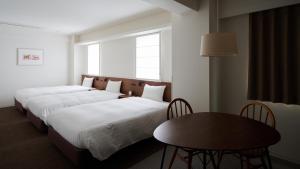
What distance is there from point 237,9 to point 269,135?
5.99 feet

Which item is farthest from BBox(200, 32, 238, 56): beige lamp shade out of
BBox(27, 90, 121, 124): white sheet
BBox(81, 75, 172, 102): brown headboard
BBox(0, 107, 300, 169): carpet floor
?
BBox(27, 90, 121, 124): white sheet

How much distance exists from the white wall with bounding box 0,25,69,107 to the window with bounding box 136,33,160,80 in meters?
3.41

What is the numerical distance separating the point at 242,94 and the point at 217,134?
1.44 m

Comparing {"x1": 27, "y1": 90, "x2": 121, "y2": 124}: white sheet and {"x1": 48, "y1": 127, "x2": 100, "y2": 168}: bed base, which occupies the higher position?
{"x1": 27, "y1": 90, "x2": 121, "y2": 124}: white sheet

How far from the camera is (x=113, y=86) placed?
17.1 feet

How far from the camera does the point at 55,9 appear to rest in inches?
149

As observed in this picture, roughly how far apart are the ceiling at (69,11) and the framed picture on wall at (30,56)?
922mm

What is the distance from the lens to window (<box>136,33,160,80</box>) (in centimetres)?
431

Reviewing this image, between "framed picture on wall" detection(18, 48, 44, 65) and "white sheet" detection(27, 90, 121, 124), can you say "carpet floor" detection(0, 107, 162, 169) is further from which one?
"framed picture on wall" detection(18, 48, 44, 65)

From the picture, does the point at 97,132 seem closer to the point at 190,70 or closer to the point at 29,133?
the point at 190,70

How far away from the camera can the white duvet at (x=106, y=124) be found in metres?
2.20

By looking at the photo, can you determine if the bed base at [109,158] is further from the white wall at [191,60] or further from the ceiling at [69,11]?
the ceiling at [69,11]

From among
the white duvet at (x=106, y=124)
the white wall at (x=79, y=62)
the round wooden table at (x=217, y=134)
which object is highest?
the white wall at (x=79, y=62)

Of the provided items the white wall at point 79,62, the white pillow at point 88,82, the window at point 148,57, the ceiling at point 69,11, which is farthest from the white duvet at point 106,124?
the white wall at point 79,62
